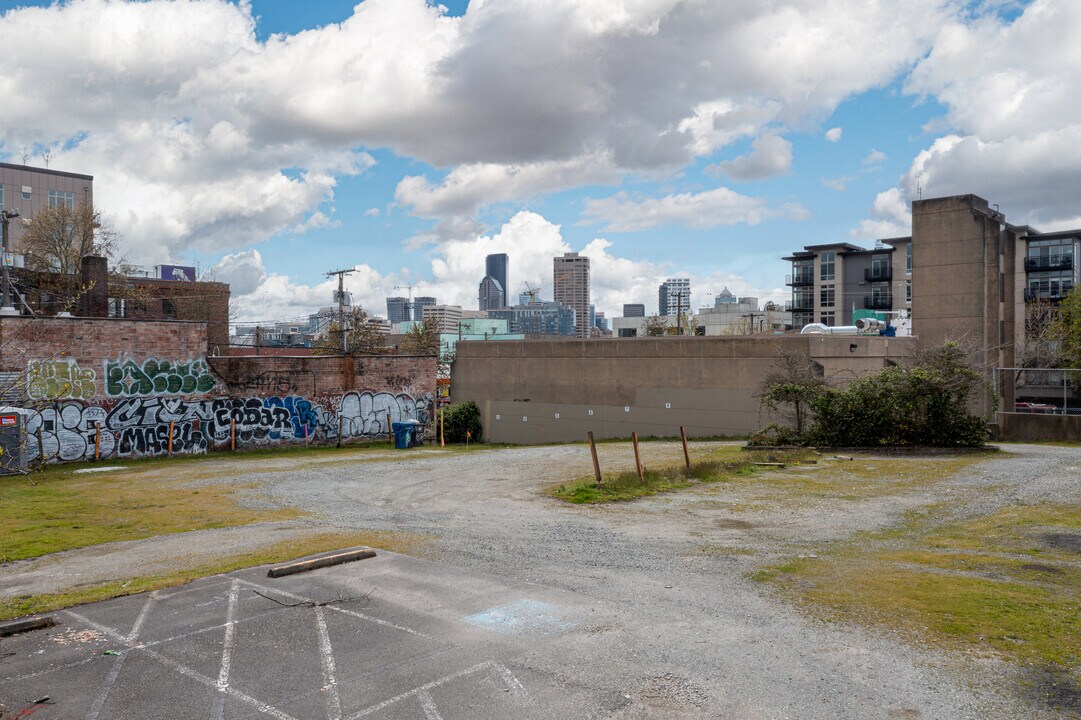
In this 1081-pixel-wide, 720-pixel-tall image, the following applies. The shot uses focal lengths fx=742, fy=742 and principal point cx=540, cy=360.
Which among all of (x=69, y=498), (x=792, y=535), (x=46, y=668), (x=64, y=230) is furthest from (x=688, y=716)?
(x=64, y=230)

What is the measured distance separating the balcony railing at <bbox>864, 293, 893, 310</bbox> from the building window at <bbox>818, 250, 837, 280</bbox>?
535 cm

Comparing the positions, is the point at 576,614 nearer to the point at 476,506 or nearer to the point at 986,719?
the point at 986,719

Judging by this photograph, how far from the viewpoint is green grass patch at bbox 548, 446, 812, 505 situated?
→ 16.3 metres

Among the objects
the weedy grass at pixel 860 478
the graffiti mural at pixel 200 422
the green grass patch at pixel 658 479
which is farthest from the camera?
the graffiti mural at pixel 200 422

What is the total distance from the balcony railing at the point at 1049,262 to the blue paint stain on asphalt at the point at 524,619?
250 ft

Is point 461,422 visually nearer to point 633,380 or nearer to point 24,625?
point 633,380

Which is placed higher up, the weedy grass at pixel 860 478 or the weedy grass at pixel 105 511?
the weedy grass at pixel 860 478

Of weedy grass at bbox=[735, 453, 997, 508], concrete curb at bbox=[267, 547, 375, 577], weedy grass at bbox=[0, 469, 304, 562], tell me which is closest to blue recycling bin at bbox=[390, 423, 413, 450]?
weedy grass at bbox=[0, 469, 304, 562]

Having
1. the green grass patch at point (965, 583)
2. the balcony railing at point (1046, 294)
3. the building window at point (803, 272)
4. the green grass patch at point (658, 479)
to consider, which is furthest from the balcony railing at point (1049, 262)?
the green grass patch at point (965, 583)

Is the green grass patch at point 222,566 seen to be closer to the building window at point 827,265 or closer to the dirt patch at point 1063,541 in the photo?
the dirt patch at point 1063,541

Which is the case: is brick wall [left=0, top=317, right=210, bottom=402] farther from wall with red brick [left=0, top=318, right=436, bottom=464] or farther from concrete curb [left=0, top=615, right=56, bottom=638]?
concrete curb [left=0, top=615, right=56, bottom=638]

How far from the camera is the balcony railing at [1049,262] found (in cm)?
6775

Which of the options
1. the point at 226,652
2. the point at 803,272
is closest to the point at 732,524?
the point at 226,652

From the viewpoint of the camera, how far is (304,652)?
7531 mm
